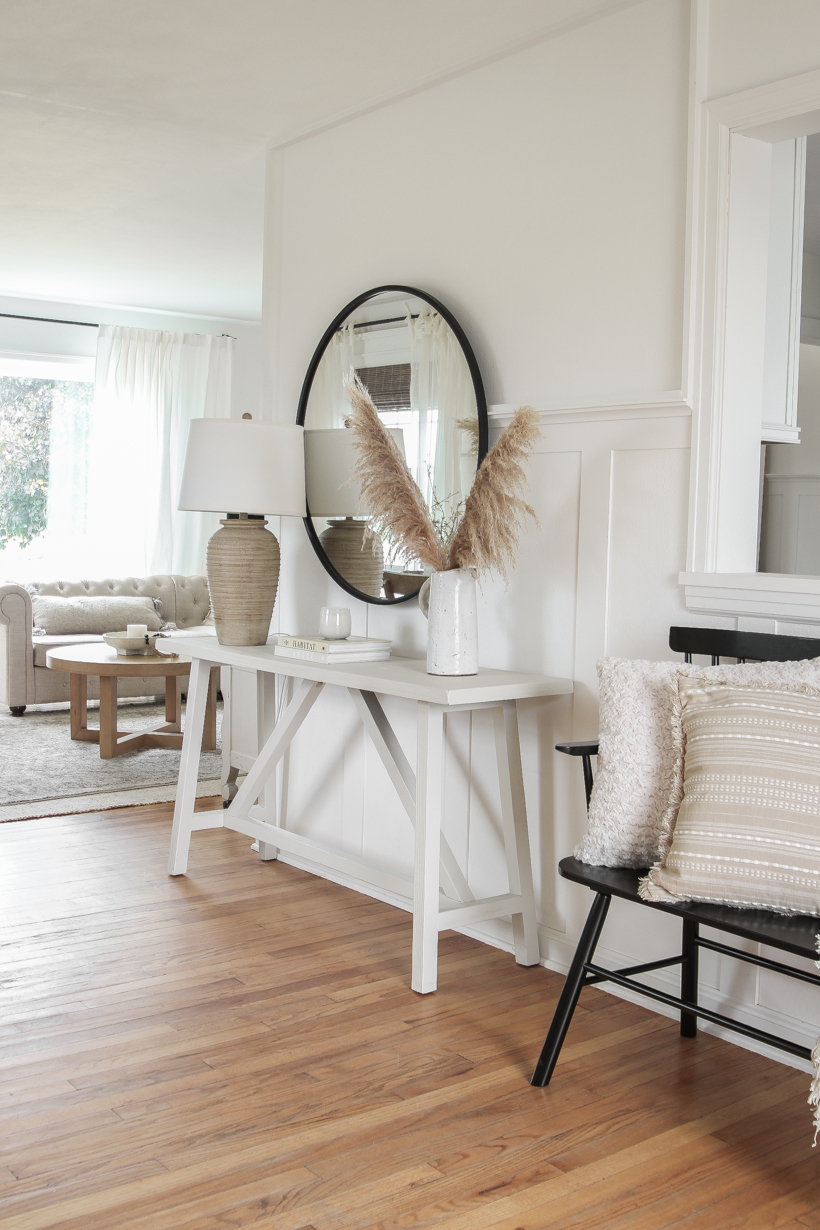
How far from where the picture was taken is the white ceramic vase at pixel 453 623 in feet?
8.87

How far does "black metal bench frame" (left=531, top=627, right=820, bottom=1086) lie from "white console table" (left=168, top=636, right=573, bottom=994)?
1.27 feet

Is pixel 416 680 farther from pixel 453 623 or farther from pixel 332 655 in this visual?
pixel 332 655

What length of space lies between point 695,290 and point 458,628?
36.8 inches

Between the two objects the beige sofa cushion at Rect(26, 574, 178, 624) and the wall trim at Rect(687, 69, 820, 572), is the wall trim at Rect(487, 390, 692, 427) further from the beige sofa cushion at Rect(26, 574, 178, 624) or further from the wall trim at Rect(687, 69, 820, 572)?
the beige sofa cushion at Rect(26, 574, 178, 624)

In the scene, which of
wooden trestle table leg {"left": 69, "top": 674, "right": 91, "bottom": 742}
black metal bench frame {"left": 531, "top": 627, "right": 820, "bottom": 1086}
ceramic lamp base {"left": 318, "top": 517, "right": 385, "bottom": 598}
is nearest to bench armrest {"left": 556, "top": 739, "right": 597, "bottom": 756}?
black metal bench frame {"left": 531, "top": 627, "right": 820, "bottom": 1086}

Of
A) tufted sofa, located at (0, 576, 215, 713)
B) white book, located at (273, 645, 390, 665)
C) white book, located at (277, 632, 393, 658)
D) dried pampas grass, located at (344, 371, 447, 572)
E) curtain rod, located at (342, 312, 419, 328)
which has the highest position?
curtain rod, located at (342, 312, 419, 328)

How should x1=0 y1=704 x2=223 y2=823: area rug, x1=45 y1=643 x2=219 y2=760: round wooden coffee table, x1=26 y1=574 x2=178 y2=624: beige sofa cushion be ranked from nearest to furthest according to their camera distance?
x1=0 y1=704 x2=223 y2=823: area rug → x1=45 y1=643 x2=219 y2=760: round wooden coffee table → x1=26 y1=574 x2=178 y2=624: beige sofa cushion

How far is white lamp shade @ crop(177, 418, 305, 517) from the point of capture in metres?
3.26

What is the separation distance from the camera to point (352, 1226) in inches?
66.7

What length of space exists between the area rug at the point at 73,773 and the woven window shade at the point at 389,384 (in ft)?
6.22

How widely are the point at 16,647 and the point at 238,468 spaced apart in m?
3.29

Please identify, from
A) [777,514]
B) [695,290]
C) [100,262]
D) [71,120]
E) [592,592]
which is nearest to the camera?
[695,290]

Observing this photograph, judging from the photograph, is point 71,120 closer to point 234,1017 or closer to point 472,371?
point 472,371

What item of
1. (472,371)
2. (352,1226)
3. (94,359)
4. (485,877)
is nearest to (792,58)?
(472,371)
